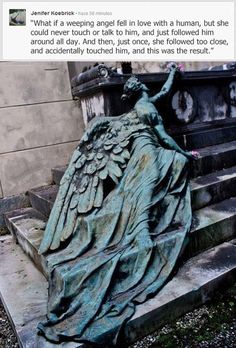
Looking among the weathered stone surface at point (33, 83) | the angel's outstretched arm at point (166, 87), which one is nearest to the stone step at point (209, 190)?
the angel's outstretched arm at point (166, 87)

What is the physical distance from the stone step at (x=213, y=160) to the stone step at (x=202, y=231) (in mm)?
493

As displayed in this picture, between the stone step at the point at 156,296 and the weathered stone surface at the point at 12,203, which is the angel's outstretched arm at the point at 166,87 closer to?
the stone step at the point at 156,296

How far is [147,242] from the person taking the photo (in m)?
2.61

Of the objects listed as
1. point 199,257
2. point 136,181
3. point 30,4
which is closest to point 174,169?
point 136,181

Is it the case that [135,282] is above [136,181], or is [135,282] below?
below

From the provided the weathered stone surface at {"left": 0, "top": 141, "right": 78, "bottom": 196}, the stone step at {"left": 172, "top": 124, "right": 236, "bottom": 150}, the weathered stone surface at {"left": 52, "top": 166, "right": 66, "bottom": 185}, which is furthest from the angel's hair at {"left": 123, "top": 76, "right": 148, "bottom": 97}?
the weathered stone surface at {"left": 0, "top": 141, "right": 78, "bottom": 196}

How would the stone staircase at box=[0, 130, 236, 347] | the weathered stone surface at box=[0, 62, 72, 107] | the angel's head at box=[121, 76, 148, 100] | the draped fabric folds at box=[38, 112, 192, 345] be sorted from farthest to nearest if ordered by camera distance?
1. the weathered stone surface at box=[0, 62, 72, 107]
2. the angel's head at box=[121, 76, 148, 100]
3. the stone staircase at box=[0, 130, 236, 347]
4. the draped fabric folds at box=[38, 112, 192, 345]

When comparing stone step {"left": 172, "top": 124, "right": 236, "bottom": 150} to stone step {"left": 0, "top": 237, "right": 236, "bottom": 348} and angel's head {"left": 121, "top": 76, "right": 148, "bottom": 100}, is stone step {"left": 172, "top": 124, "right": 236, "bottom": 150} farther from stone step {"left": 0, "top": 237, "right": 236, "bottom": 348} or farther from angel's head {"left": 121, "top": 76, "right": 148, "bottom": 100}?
stone step {"left": 0, "top": 237, "right": 236, "bottom": 348}

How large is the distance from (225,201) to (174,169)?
83cm

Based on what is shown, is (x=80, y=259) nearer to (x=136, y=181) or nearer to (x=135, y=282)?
(x=135, y=282)

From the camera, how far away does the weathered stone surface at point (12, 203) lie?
4.71 metres

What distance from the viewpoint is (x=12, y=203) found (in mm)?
4785

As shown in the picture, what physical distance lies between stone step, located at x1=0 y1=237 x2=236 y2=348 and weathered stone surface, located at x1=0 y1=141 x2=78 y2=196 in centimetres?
180

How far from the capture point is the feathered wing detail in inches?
118
